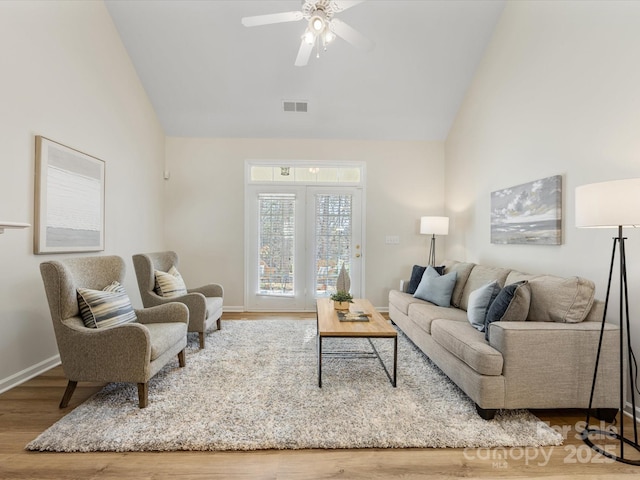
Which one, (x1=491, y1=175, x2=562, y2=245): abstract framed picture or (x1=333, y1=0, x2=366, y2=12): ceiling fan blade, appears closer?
(x1=333, y1=0, x2=366, y2=12): ceiling fan blade

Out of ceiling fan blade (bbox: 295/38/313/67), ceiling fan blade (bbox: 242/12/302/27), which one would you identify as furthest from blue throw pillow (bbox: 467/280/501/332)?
ceiling fan blade (bbox: 242/12/302/27)

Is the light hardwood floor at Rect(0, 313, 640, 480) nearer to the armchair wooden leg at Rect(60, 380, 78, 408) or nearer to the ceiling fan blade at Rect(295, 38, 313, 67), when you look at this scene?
the armchair wooden leg at Rect(60, 380, 78, 408)

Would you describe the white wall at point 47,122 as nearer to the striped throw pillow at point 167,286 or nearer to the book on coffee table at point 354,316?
the striped throw pillow at point 167,286

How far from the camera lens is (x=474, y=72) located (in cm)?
400

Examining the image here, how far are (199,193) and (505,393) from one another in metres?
4.41

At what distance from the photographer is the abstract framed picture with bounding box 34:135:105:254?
2658mm

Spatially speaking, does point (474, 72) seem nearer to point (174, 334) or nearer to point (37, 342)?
point (174, 334)

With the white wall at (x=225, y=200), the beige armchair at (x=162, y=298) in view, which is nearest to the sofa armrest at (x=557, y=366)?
the beige armchair at (x=162, y=298)

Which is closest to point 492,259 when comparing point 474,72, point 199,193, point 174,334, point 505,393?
point 505,393

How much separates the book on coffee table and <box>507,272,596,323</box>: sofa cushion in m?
1.23

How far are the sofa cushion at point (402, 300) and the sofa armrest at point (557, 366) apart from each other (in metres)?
1.49

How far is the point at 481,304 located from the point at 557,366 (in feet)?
2.20

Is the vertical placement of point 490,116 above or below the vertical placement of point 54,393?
above

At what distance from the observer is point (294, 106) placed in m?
4.38
